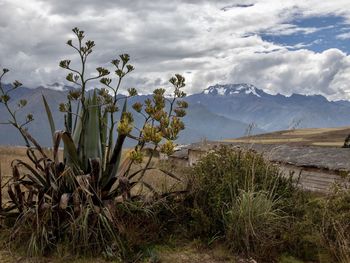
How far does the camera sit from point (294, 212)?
270 inches

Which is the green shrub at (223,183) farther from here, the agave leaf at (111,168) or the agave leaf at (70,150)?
the agave leaf at (70,150)

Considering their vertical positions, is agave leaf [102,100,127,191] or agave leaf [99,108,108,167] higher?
agave leaf [99,108,108,167]

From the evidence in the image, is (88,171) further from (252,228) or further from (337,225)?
(337,225)

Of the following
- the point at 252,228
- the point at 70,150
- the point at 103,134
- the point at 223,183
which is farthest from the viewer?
the point at 103,134

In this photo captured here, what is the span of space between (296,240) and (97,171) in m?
2.92

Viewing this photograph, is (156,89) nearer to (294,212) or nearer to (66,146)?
(66,146)

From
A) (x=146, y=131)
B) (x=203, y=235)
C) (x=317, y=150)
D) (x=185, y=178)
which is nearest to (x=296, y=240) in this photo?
(x=203, y=235)

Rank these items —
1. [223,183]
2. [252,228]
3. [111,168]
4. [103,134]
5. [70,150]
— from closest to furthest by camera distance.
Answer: [252,228] < [70,150] < [111,168] < [223,183] < [103,134]

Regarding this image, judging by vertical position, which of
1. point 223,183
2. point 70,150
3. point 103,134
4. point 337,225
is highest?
point 103,134

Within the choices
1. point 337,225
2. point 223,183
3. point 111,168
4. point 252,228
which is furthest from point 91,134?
point 337,225

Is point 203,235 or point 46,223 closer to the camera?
point 46,223

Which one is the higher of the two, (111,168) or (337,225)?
(111,168)

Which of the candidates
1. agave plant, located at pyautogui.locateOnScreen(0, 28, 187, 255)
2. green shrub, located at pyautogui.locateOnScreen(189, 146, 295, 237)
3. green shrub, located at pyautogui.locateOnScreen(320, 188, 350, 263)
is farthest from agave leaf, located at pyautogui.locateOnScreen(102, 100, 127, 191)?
green shrub, located at pyautogui.locateOnScreen(320, 188, 350, 263)

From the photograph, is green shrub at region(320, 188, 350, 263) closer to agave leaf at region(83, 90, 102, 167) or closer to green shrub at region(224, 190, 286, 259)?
green shrub at region(224, 190, 286, 259)
